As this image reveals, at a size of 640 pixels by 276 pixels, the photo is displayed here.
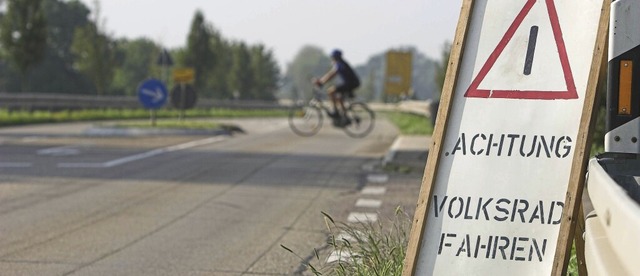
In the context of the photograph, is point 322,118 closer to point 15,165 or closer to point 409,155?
point 409,155

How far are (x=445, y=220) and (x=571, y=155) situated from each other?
578 mm

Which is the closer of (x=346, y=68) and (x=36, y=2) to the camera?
(x=346, y=68)

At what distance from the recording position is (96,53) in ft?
209

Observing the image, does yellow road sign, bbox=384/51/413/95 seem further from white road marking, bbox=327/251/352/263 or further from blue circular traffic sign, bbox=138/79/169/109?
white road marking, bbox=327/251/352/263

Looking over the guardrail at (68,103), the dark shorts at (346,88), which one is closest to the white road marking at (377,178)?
the dark shorts at (346,88)

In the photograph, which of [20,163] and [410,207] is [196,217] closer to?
[410,207]

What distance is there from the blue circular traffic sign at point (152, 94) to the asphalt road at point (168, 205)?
7.73m

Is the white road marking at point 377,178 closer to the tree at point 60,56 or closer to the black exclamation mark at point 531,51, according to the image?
the black exclamation mark at point 531,51

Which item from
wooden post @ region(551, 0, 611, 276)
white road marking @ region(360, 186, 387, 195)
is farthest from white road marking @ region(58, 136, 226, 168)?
wooden post @ region(551, 0, 611, 276)

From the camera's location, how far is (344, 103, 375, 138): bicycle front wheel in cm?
2544

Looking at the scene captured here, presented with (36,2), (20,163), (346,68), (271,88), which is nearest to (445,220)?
(20,163)

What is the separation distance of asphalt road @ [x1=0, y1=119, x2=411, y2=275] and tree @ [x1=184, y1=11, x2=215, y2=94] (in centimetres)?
5271

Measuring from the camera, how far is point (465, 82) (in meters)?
5.11

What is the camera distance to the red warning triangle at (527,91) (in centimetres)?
486
